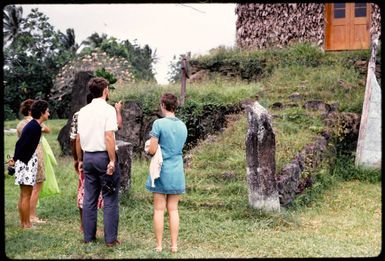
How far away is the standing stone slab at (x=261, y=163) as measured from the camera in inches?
313

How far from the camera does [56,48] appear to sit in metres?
26.0

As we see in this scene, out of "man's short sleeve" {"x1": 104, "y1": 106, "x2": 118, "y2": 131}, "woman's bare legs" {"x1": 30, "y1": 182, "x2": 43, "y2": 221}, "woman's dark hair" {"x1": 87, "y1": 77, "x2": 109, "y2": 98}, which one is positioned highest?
"woman's dark hair" {"x1": 87, "y1": 77, "x2": 109, "y2": 98}

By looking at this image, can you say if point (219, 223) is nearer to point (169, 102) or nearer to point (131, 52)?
point (169, 102)

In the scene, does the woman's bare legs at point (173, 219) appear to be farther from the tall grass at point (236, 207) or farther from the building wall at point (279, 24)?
the building wall at point (279, 24)

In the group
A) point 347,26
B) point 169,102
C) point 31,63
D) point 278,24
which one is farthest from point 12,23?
point 169,102

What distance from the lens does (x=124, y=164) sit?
8.88m

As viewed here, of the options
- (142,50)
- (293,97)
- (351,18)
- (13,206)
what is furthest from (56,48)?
(13,206)

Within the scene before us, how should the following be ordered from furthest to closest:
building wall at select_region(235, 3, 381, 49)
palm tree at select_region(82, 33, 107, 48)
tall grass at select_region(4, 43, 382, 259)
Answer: palm tree at select_region(82, 33, 107, 48) < building wall at select_region(235, 3, 381, 49) < tall grass at select_region(4, 43, 382, 259)

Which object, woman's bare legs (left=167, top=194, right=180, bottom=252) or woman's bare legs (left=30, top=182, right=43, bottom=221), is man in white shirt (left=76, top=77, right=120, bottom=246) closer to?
woman's bare legs (left=167, top=194, right=180, bottom=252)

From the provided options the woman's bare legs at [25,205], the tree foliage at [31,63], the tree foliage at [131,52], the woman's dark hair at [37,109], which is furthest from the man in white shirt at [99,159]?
the tree foliage at [131,52]

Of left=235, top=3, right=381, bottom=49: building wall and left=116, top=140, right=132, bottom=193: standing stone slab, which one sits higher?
left=235, top=3, right=381, bottom=49: building wall

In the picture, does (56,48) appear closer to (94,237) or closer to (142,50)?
(142,50)

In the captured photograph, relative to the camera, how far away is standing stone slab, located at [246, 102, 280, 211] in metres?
7.94

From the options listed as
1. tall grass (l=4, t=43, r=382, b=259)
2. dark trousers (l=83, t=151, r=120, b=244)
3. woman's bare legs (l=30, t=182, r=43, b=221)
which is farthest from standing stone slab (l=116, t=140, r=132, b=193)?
dark trousers (l=83, t=151, r=120, b=244)
